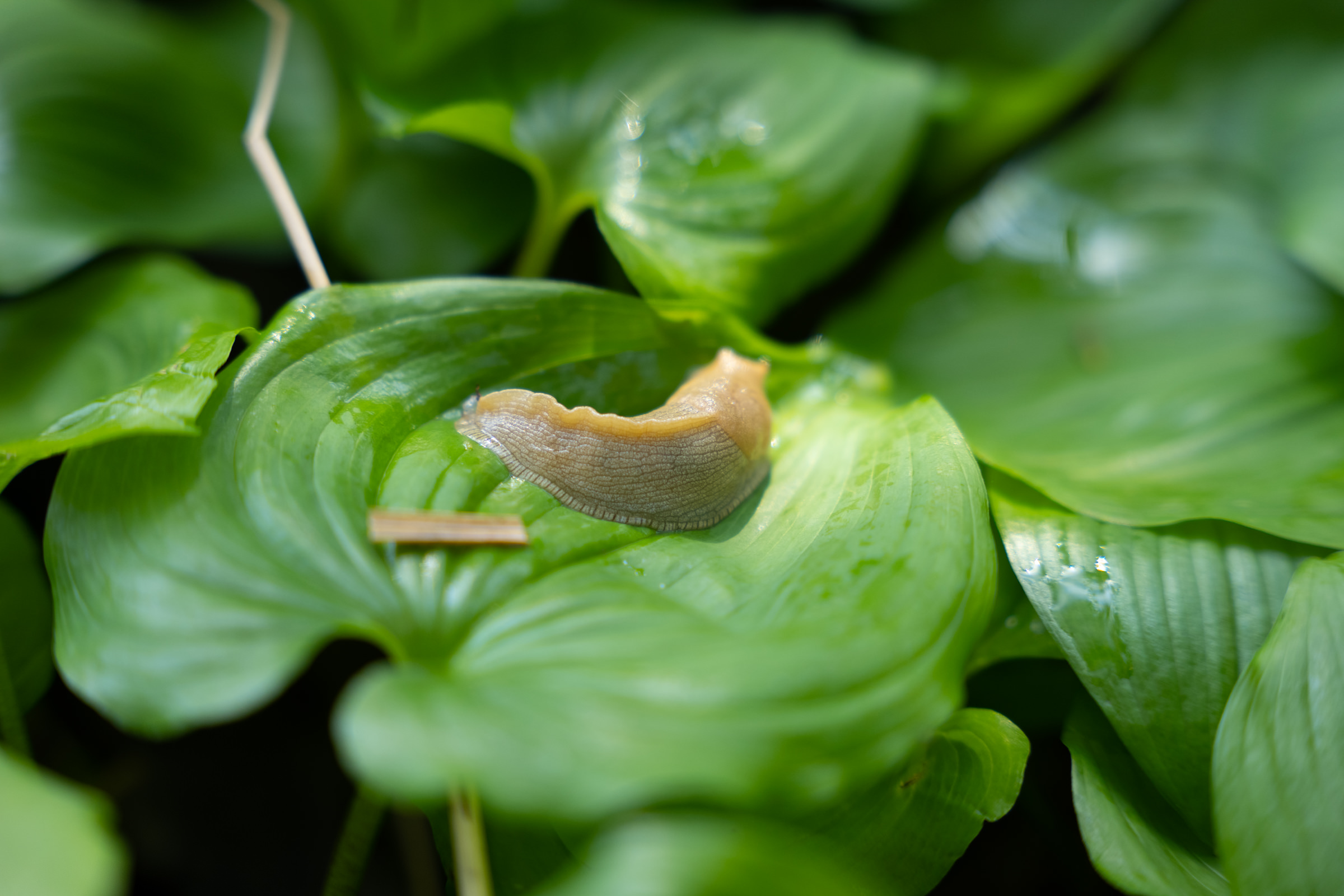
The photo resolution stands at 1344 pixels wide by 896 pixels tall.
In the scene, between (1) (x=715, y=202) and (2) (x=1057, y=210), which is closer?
(1) (x=715, y=202)

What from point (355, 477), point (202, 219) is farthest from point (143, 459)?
point (202, 219)

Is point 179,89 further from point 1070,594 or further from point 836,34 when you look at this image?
point 1070,594

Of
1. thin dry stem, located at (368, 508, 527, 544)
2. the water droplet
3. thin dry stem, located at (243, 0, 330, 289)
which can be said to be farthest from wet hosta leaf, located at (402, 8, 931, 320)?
thin dry stem, located at (368, 508, 527, 544)

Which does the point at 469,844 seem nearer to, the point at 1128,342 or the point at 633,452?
the point at 633,452

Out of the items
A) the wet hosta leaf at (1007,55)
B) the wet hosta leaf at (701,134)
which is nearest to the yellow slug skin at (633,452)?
the wet hosta leaf at (701,134)

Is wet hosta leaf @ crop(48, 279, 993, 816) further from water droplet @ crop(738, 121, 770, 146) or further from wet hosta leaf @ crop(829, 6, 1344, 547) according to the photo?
water droplet @ crop(738, 121, 770, 146)

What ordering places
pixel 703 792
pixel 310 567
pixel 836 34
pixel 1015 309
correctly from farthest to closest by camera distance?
pixel 836 34 → pixel 1015 309 → pixel 310 567 → pixel 703 792
